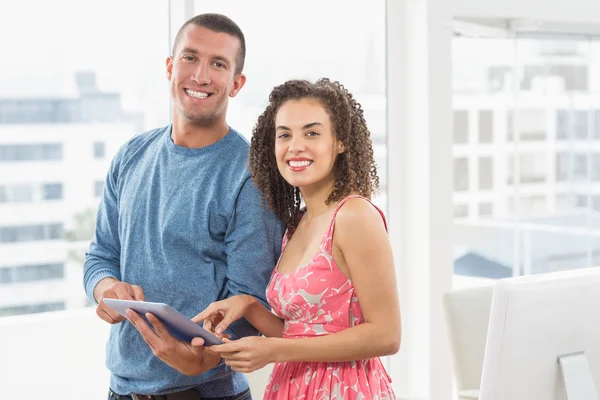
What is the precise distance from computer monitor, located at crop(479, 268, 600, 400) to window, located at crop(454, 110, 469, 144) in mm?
2171

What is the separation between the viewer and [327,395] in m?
1.81

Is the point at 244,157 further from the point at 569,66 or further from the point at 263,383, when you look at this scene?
the point at 569,66

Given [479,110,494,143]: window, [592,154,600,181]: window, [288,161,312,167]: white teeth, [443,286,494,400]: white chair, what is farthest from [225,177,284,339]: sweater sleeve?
[592,154,600,181]: window

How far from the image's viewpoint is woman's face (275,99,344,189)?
72.4 inches

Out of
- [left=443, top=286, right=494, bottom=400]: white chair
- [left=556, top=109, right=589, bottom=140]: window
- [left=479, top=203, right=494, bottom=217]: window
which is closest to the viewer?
[left=443, top=286, right=494, bottom=400]: white chair

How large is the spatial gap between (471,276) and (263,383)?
178 cm

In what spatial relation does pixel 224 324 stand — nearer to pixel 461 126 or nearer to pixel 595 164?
pixel 461 126

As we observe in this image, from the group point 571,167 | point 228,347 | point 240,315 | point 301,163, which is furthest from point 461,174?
point 228,347

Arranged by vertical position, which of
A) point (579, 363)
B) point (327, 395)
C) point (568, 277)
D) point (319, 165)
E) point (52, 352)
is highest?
point (319, 165)

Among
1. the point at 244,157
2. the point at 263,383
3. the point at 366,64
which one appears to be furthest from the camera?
the point at 366,64

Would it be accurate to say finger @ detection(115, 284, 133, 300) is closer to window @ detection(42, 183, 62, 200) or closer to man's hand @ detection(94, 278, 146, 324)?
man's hand @ detection(94, 278, 146, 324)

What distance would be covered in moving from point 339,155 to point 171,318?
1.78ft

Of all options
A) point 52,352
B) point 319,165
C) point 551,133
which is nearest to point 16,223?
point 52,352

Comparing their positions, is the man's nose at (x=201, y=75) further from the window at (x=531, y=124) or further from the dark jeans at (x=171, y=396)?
the window at (x=531, y=124)
